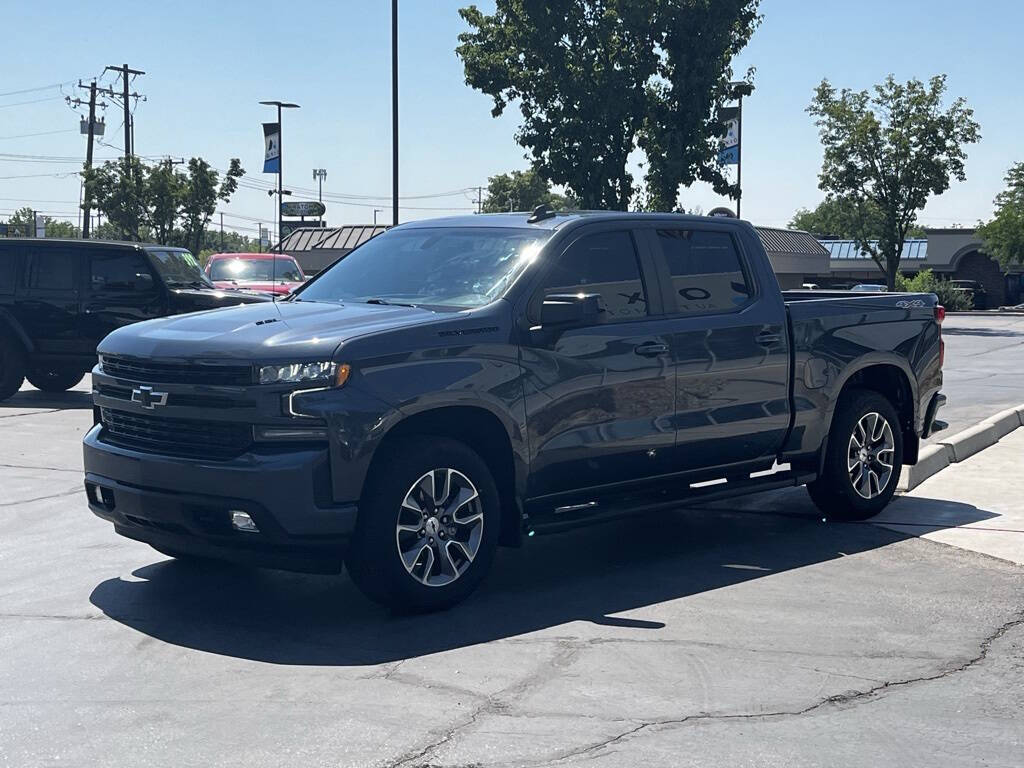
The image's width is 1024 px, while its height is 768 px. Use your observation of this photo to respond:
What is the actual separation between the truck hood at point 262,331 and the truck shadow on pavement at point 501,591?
1.26m

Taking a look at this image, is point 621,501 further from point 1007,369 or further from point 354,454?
point 1007,369

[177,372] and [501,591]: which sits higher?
[177,372]

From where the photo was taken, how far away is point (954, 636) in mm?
6219

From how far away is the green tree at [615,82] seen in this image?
3581 centimetres

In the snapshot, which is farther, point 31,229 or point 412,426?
point 31,229

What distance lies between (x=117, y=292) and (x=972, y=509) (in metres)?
11.1

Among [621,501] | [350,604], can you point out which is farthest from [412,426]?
[621,501]

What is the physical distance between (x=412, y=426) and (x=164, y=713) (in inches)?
76.5

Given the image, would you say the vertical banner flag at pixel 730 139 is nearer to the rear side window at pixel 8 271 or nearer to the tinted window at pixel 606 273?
the rear side window at pixel 8 271

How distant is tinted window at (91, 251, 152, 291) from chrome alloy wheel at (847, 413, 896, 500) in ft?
34.8

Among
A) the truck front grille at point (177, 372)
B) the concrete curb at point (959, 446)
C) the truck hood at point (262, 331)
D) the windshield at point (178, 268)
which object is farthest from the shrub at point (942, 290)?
the truck front grille at point (177, 372)

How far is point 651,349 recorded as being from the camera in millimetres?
7434

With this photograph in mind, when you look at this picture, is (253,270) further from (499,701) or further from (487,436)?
(499,701)

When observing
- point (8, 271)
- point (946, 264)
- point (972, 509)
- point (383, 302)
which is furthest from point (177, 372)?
point (946, 264)
